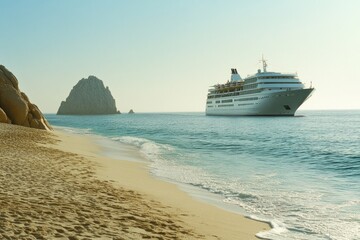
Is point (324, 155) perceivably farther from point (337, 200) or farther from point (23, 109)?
point (23, 109)

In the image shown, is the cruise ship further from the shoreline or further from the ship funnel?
the shoreline

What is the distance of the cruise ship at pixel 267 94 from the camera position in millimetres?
98750

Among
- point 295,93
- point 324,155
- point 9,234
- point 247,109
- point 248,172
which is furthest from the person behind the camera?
point 247,109

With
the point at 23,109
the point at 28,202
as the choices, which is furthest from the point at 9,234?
the point at 23,109

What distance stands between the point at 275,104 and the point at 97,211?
98555 millimetres

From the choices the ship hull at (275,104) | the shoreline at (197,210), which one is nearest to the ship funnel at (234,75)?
the ship hull at (275,104)

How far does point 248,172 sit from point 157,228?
39.9 feet

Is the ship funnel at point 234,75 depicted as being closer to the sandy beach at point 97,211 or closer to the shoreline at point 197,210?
the shoreline at point 197,210

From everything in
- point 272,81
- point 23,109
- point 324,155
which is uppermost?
point 272,81

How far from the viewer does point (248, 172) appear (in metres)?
18.5

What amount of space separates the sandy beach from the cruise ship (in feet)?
298

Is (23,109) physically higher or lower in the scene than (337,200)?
higher

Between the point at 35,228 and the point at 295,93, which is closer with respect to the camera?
the point at 35,228

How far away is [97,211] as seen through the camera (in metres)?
7.69
